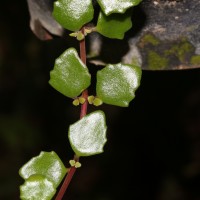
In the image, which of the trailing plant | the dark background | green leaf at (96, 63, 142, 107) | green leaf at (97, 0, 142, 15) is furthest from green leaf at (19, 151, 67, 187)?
the dark background

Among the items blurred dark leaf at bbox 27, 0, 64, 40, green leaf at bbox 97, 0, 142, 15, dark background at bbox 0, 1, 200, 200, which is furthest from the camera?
dark background at bbox 0, 1, 200, 200

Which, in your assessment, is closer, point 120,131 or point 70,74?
point 70,74

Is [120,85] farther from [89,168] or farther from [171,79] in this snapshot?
[89,168]

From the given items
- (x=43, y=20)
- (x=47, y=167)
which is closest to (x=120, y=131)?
(x=43, y=20)

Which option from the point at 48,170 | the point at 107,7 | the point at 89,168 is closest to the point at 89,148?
the point at 48,170

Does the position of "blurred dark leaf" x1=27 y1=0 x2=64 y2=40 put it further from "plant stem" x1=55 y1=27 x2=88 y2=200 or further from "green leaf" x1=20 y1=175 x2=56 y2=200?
"green leaf" x1=20 y1=175 x2=56 y2=200

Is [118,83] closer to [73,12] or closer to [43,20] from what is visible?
[73,12]

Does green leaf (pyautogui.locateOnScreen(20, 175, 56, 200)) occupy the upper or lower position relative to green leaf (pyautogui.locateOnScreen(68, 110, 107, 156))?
lower
